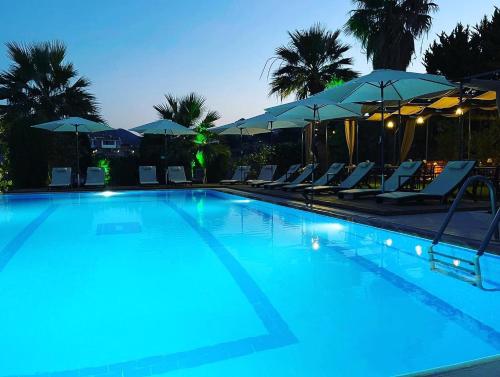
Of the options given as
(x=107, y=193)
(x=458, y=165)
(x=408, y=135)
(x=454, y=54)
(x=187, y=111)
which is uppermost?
(x=454, y=54)

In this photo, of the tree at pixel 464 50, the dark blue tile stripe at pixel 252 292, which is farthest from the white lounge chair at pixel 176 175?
the tree at pixel 464 50

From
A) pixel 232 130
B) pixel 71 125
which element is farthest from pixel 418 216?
pixel 71 125

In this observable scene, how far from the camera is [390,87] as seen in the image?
926cm

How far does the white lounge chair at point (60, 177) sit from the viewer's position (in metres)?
14.5

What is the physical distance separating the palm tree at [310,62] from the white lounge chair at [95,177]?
737 cm

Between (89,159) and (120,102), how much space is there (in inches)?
352

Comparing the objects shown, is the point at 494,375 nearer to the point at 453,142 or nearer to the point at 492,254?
the point at 492,254

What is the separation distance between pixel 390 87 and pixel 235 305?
7129 mm

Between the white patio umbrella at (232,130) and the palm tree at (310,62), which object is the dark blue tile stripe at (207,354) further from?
the palm tree at (310,62)

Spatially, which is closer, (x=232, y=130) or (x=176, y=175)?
(x=176, y=175)

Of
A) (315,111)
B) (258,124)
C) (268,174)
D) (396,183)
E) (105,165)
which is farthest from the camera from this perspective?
(105,165)

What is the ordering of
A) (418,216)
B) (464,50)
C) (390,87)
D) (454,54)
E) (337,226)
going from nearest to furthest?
(418,216)
(337,226)
(390,87)
(464,50)
(454,54)

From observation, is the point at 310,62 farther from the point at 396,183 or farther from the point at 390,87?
the point at 396,183

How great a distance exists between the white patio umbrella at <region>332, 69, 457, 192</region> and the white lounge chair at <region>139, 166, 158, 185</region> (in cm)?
919
